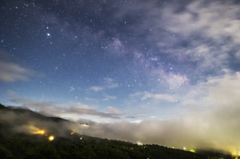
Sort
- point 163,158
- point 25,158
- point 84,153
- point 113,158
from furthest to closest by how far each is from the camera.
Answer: point 163,158 → point 113,158 → point 84,153 → point 25,158

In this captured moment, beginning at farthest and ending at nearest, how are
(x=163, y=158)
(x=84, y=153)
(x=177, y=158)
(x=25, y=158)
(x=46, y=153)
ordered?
(x=177, y=158) → (x=163, y=158) → (x=84, y=153) → (x=46, y=153) → (x=25, y=158)

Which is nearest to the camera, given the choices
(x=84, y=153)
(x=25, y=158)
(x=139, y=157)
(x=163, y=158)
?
(x=25, y=158)

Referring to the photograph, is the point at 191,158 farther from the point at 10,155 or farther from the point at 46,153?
the point at 10,155

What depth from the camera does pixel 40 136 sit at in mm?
55906

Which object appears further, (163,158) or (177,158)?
(177,158)

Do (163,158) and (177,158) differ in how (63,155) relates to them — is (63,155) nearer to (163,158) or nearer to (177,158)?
(163,158)

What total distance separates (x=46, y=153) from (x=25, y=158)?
4.24 metres

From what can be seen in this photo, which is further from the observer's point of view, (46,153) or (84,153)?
(84,153)

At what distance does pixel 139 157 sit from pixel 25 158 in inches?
1313

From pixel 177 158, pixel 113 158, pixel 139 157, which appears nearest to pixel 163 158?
pixel 177 158

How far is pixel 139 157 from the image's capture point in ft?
153

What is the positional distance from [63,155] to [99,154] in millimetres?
11265

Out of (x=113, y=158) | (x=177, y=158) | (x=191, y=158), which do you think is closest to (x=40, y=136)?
(x=113, y=158)

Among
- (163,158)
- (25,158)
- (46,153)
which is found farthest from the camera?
(163,158)
